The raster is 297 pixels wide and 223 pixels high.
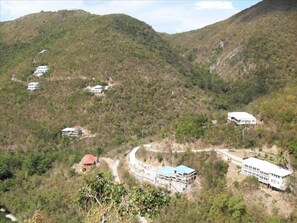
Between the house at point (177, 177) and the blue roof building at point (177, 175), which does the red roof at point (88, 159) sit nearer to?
the blue roof building at point (177, 175)

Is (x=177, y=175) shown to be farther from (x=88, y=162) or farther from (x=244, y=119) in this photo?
(x=88, y=162)

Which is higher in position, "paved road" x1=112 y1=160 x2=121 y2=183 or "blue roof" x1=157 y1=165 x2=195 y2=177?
"blue roof" x1=157 y1=165 x2=195 y2=177

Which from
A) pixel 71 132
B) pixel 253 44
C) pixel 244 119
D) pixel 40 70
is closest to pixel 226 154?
pixel 244 119

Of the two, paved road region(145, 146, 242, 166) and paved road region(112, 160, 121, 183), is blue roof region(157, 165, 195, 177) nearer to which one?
paved road region(145, 146, 242, 166)

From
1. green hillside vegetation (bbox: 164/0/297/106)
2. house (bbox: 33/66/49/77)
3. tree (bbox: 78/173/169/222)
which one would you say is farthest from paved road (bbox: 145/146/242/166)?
house (bbox: 33/66/49/77)

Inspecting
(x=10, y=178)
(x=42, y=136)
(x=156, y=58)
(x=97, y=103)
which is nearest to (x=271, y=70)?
(x=156, y=58)
